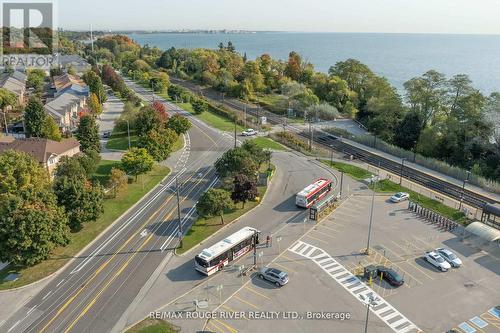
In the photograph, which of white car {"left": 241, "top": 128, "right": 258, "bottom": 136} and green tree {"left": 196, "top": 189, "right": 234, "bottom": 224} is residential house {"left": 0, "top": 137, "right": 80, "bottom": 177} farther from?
white car {"left": 241, "top": 128, "right": 258, "bottom": 136}

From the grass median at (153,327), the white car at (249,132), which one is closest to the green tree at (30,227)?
the grass median at (153,327)

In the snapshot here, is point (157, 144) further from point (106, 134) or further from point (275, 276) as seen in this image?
point (275, 276)

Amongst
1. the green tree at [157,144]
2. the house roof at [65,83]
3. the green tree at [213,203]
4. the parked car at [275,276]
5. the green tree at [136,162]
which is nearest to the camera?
the parked car at [275,276]

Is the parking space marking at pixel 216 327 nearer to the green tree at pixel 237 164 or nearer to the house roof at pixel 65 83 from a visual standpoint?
the green tree at pixel 237 164

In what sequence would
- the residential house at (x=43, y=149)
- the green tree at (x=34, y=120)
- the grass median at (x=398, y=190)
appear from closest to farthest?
the grass median at (x=398, y=190) < the residential house at (x=43, y=149) < the green tree at (x=34, y=120)

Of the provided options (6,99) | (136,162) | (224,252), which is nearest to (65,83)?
(6,99)
